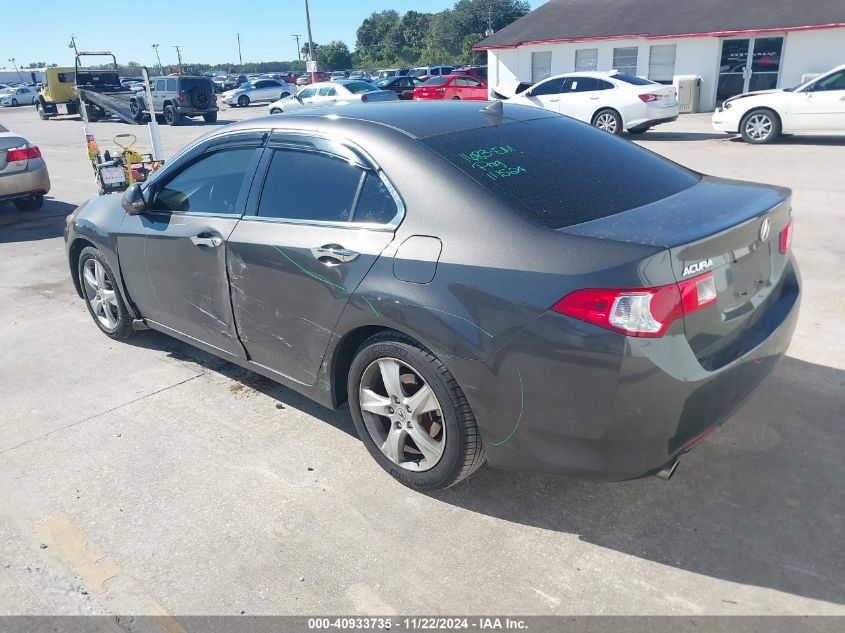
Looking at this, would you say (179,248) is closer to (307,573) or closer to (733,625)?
(307,573)

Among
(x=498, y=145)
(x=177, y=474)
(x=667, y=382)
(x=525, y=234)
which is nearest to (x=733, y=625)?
(x=667, y=382)

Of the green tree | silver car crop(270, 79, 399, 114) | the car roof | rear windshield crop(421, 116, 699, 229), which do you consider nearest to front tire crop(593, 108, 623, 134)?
silver car crop(270, 79, 399, 114)

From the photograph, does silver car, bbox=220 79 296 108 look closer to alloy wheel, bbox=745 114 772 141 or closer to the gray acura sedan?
alloy wheel, bbox=745 114 772 141

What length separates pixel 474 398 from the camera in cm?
275

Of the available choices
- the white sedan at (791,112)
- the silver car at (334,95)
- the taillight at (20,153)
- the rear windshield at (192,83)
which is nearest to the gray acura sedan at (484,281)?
the taillight at (20,153)

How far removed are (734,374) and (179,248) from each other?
307 centimetres

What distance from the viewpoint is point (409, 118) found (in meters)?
3.44

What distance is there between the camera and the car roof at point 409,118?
3312 millimetres

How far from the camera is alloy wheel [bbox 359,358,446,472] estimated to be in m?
3.03

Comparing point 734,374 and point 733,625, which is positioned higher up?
point 734,374

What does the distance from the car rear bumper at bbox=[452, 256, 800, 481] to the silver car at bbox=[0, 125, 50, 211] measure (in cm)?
897

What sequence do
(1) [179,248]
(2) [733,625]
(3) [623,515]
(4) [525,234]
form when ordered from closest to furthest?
(2) [733,625], (4) [525,234], (3) [623,515], (1) [179,248]

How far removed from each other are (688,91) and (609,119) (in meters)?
7.75

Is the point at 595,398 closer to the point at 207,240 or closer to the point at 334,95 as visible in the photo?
the point at 207,240
